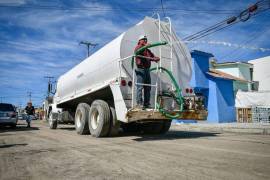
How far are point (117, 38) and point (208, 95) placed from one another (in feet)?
49.1

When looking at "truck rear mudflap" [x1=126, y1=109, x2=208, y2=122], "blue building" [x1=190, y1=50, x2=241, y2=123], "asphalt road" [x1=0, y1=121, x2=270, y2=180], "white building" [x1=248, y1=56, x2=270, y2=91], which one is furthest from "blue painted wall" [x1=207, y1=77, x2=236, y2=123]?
"asphalt road" [x1=0, y1=121, x2=270, y2=180]

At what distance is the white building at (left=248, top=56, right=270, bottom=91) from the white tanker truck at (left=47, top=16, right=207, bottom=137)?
24940 millimetres

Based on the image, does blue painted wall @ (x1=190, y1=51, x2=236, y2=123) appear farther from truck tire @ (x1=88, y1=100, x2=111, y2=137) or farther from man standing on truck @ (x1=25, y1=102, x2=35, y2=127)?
truck tire @ (x1=88, y1=100, x2=111, y2=137)

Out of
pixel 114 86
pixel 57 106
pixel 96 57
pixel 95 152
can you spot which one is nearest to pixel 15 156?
pixel 95 152

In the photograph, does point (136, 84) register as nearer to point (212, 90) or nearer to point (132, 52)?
point (132, 52)

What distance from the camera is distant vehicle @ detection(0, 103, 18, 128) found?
1478cm

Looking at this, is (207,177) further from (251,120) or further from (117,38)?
(251,120)

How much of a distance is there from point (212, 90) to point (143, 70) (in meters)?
14.8

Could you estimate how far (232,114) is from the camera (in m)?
21.5

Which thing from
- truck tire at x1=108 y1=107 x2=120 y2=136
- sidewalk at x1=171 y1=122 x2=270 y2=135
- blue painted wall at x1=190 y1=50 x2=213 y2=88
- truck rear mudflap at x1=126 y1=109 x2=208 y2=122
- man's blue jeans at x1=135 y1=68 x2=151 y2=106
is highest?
blue painted wall at x1=190 y1=50 x2=213 y2=88

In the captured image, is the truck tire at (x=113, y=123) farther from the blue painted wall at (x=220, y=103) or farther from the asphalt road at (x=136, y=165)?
the blue painted wall at (x=220, y=103)

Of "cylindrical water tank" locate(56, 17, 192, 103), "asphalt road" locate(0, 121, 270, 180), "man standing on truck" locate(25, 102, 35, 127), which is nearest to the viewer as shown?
"asphalt road" locate(0, 121, 270, 180)

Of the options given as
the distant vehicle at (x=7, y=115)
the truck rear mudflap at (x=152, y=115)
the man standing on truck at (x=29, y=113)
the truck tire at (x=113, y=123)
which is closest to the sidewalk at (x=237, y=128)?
the truck rear mudflap at (x=152, y=115)

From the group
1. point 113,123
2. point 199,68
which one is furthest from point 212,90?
point 113,123
